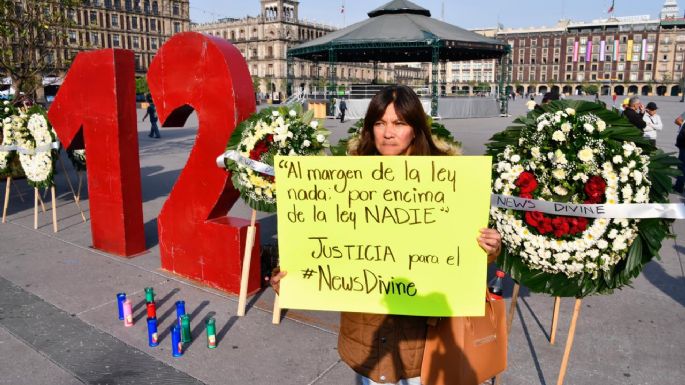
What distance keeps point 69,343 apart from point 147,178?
7.87 metres

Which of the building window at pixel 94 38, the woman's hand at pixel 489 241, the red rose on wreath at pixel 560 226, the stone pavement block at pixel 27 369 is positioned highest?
the building window at pixel 94 38

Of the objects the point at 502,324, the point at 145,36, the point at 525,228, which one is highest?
the point at 145,36

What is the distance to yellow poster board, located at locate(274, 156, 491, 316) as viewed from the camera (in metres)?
1.98

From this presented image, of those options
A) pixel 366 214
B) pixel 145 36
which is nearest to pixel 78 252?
pixel 366 214

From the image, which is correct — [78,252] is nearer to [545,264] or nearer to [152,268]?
[152,268]

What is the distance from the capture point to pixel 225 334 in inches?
157

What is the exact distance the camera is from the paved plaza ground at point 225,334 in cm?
Answer: 338

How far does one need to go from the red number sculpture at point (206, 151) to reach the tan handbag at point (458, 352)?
113 inches

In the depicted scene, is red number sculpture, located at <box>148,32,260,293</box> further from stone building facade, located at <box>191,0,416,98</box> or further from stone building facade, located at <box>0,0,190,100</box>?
stone building facade, located at <box>191,0,416,98</box>

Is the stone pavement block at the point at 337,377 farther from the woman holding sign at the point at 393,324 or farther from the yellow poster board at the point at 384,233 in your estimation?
the yellow poster board at the point at 384,233

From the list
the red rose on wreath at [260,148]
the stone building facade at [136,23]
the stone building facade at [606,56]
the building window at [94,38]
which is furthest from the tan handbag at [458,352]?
the stone building facade at [606,56]

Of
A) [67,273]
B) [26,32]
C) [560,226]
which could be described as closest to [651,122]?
[560,226]

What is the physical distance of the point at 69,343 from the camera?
3.82m

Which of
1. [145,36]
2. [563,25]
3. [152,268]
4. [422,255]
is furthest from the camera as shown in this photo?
[563,25]
